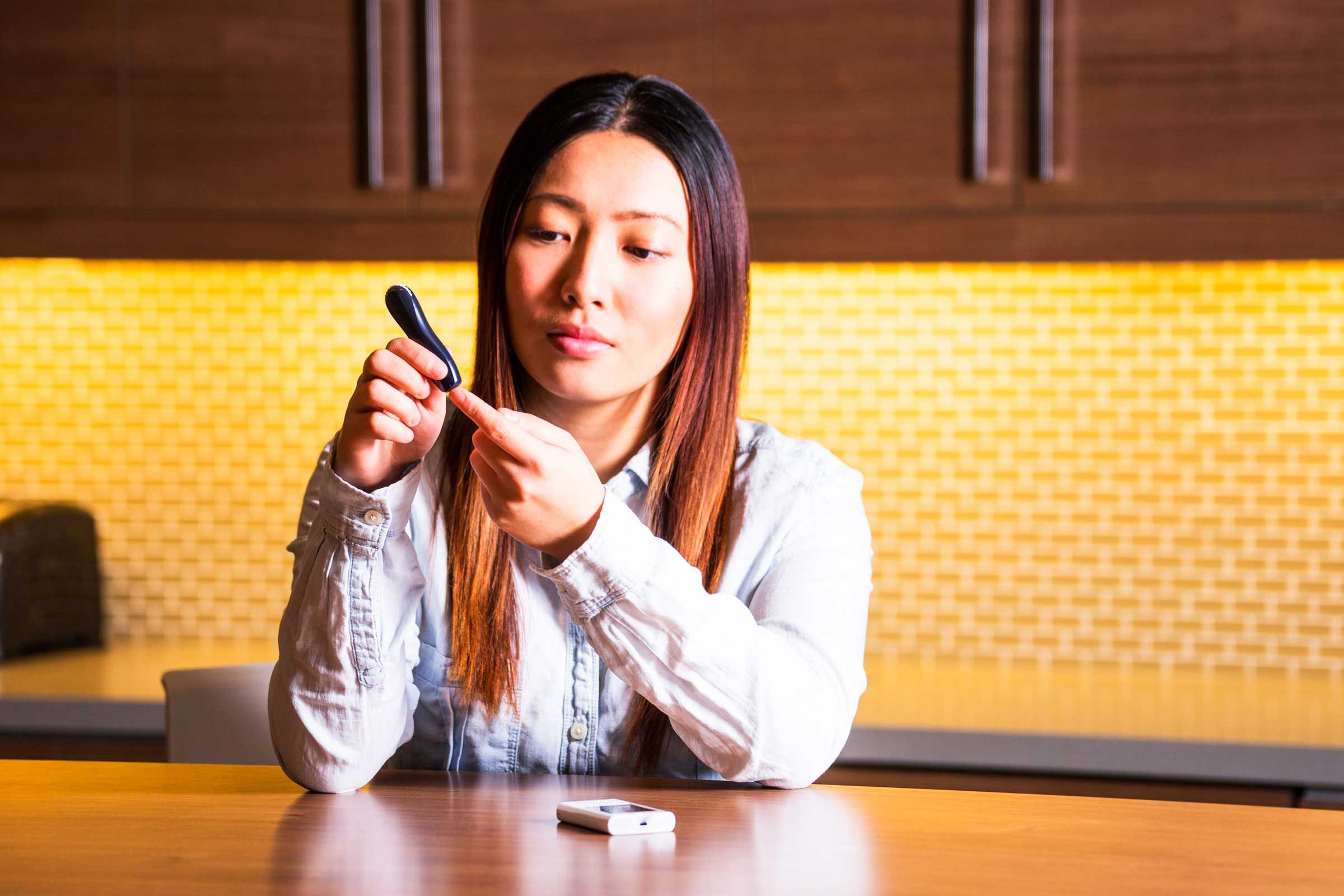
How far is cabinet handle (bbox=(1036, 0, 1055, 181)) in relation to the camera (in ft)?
5.82

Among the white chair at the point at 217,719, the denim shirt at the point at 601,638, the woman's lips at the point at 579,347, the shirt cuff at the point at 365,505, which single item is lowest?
the white chair at the point at 217,719

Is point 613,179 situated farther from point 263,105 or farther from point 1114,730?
point 263,105

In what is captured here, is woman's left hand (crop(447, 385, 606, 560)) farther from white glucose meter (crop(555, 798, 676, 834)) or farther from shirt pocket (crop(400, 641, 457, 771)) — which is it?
shirt pocket (crop(400, 641, 457, 771))

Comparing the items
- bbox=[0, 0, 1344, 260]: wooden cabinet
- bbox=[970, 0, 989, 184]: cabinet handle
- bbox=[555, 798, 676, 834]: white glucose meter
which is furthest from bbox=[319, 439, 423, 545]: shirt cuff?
bbox=[970, 0, 989, 184]: cabinet handle

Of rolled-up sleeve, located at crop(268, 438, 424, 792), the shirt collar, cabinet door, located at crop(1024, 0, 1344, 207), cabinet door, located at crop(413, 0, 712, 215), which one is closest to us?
rolled-up sleeve, located at crop(268, 438, 424, 792)

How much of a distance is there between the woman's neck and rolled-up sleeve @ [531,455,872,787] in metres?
0.22

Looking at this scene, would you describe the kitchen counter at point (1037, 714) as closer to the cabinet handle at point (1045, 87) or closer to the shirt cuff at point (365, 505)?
the cabinet handle at point (1045, 87)

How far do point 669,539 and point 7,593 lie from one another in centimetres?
134

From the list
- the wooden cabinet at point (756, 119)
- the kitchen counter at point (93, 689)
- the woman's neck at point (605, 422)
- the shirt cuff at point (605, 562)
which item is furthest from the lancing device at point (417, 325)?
the wooden cabinet at point (756, 119)

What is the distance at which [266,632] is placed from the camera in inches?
90.3

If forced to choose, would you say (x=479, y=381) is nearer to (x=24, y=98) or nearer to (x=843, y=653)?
(x=843, y=653)

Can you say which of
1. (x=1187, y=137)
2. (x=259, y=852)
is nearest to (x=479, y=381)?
(x=259, y=852)

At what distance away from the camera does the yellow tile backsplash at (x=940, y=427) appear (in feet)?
6.57

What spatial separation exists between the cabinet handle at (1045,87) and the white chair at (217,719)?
120cm
